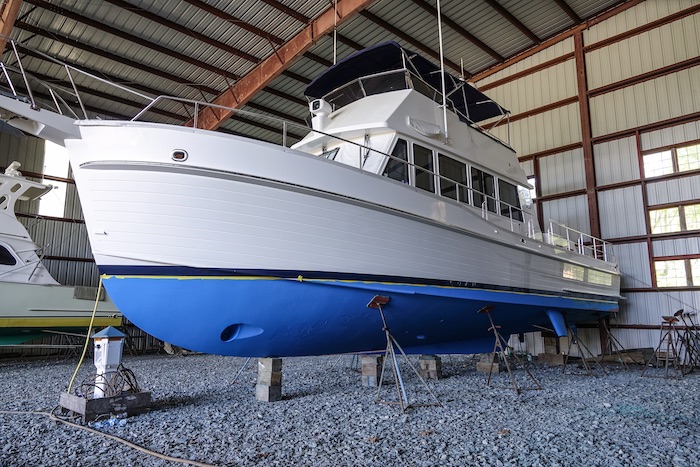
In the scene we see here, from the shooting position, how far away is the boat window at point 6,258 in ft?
31.5

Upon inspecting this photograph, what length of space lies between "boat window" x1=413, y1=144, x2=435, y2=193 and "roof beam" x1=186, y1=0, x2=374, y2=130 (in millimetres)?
4544

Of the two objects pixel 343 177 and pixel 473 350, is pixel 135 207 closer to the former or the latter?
pixel 343 177

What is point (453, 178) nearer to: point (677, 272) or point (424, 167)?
point (424, 167)

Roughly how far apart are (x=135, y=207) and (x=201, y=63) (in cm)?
905

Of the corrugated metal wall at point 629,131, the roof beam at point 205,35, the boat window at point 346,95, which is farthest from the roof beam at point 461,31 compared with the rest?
the boat window at point 346,95

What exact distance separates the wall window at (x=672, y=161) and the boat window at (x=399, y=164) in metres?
9.00

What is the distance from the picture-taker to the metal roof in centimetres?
1034

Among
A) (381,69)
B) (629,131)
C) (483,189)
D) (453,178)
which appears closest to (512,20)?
(629,131)

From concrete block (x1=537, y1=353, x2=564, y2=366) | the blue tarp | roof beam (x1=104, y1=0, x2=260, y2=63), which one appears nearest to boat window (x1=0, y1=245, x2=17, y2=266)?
roof beam (x1=104, y1=0, x2=260, y2=63)

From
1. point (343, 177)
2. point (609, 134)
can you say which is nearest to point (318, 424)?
point (343, 177)

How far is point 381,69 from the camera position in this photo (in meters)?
7.09

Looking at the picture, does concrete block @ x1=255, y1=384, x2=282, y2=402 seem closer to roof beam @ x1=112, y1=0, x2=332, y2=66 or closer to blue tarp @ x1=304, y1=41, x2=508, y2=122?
blue tarp @ x1=304, y1=41, x2=508, y2=122

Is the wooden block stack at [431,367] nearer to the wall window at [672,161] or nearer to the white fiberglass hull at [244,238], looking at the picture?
the white fiberglass hull at [244,238]

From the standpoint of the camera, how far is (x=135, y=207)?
434cm
